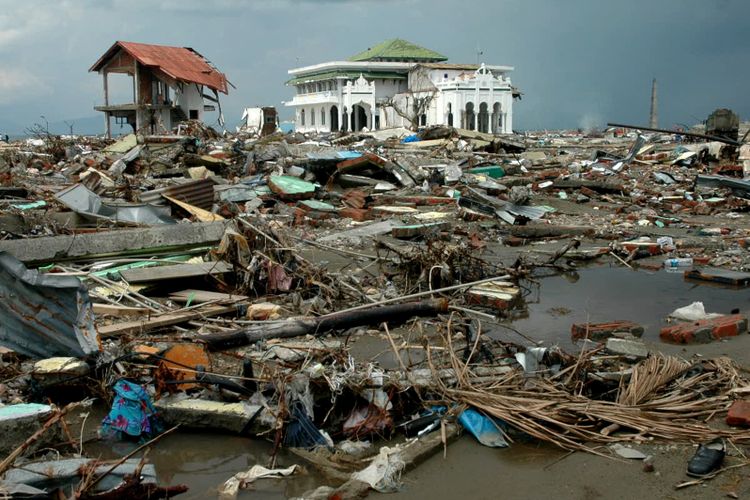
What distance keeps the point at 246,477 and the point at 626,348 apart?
2.91 meters

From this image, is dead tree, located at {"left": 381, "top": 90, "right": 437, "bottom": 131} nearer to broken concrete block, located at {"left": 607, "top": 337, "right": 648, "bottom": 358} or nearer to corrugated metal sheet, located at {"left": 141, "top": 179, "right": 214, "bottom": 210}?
corrugated metal sheet, located at {"left": 141, "top": 179, "right": 214, "bottom": 210}

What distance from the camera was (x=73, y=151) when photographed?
1986 cm

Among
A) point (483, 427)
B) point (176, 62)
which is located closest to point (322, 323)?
point (483, 427)

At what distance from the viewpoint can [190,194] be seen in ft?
37.0

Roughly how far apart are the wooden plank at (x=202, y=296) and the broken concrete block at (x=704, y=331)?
375cm

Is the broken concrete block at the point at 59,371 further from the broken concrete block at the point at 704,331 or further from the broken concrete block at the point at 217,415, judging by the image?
the broken concrete block at the point at 704,331

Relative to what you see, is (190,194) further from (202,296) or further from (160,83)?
(160,83)

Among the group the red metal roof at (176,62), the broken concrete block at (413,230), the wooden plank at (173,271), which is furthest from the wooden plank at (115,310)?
the red metal roof at (176,62)

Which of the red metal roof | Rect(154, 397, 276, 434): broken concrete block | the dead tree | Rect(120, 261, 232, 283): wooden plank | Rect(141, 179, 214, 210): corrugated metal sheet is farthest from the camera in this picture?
the dead tree

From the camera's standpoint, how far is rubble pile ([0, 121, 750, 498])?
3750 mm

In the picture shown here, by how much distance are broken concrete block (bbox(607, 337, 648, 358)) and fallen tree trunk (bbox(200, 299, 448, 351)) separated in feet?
4.31

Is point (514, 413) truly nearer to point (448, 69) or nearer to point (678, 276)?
point (678, 276)

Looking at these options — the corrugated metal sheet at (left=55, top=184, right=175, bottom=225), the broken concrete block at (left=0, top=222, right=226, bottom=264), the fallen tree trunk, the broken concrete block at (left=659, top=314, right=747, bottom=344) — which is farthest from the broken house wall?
the broken concrete block at (left=659, top=314, right=747, bottom=344)

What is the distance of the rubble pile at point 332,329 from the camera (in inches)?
148
